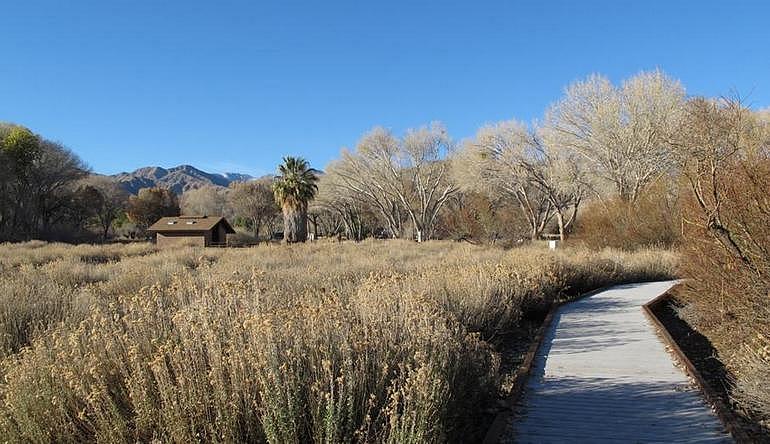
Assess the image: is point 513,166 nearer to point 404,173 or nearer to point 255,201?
point 404,173

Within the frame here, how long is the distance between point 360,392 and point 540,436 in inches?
A: 81.7

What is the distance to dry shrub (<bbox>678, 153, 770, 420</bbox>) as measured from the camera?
7004mm

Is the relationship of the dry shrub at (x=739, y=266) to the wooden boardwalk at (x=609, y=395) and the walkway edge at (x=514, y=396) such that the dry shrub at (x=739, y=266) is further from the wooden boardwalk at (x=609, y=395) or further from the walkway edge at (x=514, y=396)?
the walkway edge at (x=514, y=396)

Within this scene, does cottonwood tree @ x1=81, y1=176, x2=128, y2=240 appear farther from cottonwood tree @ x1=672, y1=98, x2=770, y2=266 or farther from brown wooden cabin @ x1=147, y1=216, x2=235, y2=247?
cottonwood tree @ x1=672, y1=98, x2=770, y2=266

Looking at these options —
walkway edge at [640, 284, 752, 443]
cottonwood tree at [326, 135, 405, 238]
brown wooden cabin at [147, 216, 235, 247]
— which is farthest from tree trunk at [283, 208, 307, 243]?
walkway edge at [640, 284, 752, 443]

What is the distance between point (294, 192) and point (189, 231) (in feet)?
35.1

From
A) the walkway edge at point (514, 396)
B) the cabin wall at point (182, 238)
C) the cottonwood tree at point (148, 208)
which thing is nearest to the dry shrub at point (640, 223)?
the walkway edge at point (514, 396)

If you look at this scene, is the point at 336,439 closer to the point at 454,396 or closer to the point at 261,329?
the point at 261,329

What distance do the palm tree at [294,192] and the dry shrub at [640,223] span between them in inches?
1122

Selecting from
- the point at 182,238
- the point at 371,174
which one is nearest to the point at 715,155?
the point at 182,238

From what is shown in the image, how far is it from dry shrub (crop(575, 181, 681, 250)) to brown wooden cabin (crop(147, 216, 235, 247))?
34.2 m

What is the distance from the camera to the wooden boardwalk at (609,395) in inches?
190

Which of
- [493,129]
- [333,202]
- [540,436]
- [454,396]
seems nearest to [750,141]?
[540,436]

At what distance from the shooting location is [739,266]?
750cm
